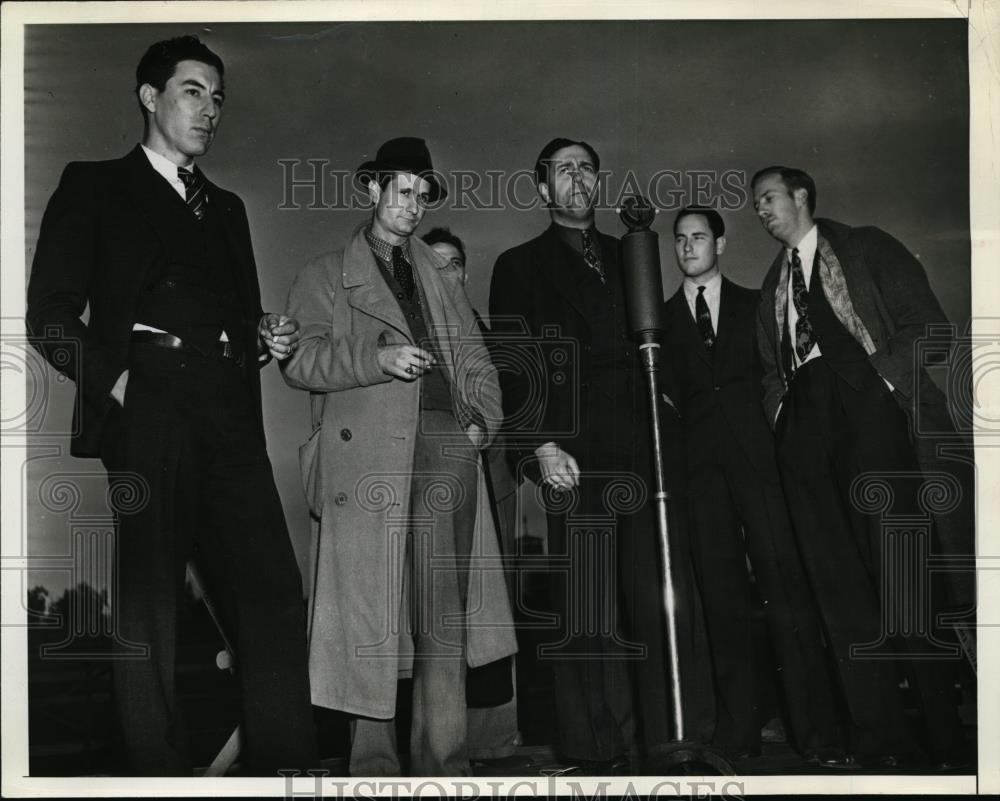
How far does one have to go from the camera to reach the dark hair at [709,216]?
5918 millimetres

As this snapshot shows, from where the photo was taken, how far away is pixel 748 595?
5.75 m

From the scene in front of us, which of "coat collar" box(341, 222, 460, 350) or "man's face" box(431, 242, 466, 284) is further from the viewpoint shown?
"man's face" box(431, 242, 466, 284)

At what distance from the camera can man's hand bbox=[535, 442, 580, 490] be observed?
5.76 m

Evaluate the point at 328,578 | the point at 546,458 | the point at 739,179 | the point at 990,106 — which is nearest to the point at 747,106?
the point at 739,179

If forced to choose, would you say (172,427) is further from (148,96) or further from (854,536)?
(854,536)

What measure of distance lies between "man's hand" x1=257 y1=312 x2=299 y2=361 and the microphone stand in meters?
1.44

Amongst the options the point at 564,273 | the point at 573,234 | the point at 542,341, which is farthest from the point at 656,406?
the point at 573,234

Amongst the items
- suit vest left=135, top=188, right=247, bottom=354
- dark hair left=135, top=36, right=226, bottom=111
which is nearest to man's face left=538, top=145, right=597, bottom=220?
suit vest left=135, top=188, right=247, bottom=354

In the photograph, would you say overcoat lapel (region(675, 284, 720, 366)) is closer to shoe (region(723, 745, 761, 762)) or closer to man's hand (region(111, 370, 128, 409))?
shoe (region(723, 745, 761, 762))

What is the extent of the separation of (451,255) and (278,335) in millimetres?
819

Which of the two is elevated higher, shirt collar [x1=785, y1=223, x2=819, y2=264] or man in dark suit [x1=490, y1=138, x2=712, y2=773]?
shirt collar [x1=785, y1=223, x2=819, y2=264]

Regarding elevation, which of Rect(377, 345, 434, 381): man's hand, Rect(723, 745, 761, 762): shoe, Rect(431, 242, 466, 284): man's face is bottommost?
Rect(723, 745, 761, 762): shoe
